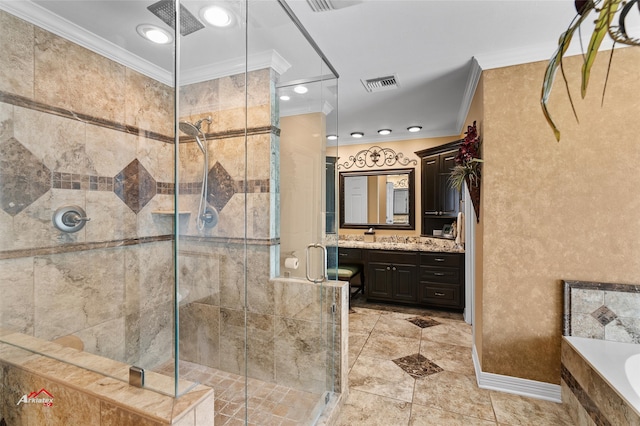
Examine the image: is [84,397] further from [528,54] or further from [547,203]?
[528,54]

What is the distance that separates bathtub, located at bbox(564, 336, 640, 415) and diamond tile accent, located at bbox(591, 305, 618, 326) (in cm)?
13

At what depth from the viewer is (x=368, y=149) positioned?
486 cm

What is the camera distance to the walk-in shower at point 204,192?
1.47m

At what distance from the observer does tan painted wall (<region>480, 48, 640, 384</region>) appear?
81.0 inches

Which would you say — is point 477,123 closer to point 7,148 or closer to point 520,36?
point 520,36

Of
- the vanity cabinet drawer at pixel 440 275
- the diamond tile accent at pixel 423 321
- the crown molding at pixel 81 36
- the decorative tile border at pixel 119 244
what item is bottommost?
the diamond tile accent at pixel 423 321

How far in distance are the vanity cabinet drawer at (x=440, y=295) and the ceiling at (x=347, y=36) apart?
97.4 inches

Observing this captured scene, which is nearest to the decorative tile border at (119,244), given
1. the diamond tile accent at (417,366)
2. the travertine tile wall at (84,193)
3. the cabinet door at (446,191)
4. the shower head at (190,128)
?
the travertine tile wall at (84,193)

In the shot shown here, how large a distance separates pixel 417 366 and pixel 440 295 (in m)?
1.50

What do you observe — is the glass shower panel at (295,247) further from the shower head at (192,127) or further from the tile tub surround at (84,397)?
the tile tub surround at (84,397)

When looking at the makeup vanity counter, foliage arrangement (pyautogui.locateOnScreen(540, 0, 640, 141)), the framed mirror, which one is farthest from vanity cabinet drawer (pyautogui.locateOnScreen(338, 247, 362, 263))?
foliage arrangement (pyautogui.locateOnScreen(540, 0, 640, 141))

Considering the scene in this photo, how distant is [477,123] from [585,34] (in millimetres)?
843

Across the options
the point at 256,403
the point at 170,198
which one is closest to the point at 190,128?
the point at 170,198

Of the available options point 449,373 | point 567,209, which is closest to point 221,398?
point 449,373
